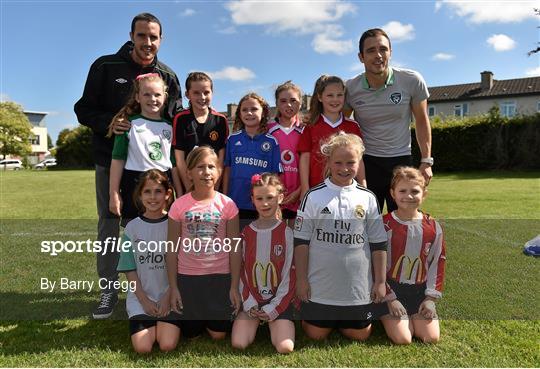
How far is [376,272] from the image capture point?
3.60 metres

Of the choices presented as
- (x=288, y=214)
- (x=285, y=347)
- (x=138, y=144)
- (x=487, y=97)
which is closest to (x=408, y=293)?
(x=285, y=347)

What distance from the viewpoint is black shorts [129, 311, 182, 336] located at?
3518 millimetres

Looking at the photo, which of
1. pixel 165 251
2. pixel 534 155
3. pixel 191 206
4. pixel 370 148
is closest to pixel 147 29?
pixel 191 206

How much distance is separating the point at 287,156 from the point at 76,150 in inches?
1881

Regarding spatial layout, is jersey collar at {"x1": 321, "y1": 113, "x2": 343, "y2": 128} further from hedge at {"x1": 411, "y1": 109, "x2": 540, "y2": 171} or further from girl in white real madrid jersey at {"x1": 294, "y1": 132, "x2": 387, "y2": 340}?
hedge at {"x1": 411, "y1": 109, "x2": 540, "y2": 171}

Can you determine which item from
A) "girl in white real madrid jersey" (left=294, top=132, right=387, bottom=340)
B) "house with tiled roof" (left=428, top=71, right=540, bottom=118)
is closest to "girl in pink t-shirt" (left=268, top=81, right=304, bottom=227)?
"girl in white real madrid jersey" (left=294, top=132, right=387, bottom=340)

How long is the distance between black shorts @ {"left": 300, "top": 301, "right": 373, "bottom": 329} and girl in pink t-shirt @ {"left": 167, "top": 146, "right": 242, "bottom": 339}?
60 centimetres

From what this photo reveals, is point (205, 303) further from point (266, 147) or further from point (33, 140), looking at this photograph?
point (33, 140)

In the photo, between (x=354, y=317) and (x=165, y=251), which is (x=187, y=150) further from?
(x=354, y=317)

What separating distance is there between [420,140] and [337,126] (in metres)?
0.93

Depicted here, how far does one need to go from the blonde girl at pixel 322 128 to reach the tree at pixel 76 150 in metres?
46.4

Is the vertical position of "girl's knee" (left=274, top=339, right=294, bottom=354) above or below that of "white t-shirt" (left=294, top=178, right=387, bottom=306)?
below

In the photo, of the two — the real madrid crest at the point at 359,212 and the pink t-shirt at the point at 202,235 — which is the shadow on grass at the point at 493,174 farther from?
the pink t-shirt at the point at 202,235

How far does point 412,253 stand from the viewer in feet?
12.2
